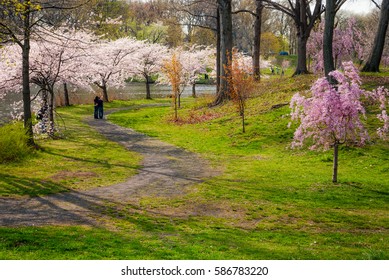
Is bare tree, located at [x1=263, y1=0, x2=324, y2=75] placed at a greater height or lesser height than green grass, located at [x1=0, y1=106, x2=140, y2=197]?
greater

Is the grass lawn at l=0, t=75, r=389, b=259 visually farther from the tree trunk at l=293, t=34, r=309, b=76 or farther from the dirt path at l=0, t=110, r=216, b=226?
the tree trunk at l=293, t=34, r=309, b=76

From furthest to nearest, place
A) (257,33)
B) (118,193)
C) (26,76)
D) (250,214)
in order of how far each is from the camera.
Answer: (257,33), (26,76), (118,193), (250,214)

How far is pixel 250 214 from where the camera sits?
34.8ft

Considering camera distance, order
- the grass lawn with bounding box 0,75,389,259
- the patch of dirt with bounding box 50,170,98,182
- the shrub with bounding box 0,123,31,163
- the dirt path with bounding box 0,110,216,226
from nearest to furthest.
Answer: the grass lawn with bounding box 0,75,389,259
the dirt path with bounding box 0,110,216,226
the patch of dirt with bounding box 50,170,98,182
the shrub with bounding box 0,123,31,163

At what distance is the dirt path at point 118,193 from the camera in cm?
989

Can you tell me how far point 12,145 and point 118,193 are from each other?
6616 mm

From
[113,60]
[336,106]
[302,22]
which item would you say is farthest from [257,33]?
[336,106]

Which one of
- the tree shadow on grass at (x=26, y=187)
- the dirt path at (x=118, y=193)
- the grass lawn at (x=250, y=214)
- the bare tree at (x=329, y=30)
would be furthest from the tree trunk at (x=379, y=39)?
the tree shadow on grass at (x=26, y=187)

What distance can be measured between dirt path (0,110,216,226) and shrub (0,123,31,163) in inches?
195

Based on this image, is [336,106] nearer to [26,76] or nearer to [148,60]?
[26,76]

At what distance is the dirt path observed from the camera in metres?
9.89

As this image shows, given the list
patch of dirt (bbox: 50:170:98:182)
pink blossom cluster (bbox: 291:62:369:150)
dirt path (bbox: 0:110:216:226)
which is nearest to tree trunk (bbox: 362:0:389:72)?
dirt path (bbox: 0:110:216:226)

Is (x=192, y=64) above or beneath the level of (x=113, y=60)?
above

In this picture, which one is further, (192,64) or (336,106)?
(192,64)
